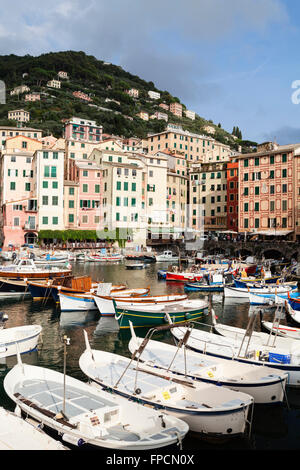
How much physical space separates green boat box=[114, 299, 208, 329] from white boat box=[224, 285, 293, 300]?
28.6 ft

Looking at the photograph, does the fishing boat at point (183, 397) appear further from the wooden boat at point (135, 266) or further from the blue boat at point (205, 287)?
the wooden boat at point (135, 266)

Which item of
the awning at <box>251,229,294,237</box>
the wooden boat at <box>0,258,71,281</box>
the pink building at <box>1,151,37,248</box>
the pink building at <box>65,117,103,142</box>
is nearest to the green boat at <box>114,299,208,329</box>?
the wooden boat at <box>0,258,71,281</box>

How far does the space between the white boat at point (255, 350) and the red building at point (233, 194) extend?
2267 inches

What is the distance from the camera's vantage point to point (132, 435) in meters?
8.50

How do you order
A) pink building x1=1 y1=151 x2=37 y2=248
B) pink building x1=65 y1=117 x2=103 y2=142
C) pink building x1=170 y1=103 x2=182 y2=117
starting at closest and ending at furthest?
pink building x1=1 y1=151 x2=37 y2=248, pink building x1=65 y1=117 x2=103 y2=142, pink building x1=170 y1=103 x2=182 y2=117

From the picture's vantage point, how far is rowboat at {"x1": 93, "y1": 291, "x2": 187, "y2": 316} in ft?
72.1

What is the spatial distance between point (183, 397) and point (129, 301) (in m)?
11.8

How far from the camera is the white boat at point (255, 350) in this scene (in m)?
13.2

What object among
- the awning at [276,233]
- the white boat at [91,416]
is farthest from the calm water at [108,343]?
the awning at [276,233]

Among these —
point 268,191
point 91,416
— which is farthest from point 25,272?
point 268,191

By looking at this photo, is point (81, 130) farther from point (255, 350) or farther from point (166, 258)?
point (255, 350)

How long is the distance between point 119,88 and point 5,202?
5417 inches

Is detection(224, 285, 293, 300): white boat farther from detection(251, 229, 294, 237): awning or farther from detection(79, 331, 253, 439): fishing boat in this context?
detection(251, 229, 294, 237): awning

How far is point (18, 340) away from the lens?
15.8 metres
